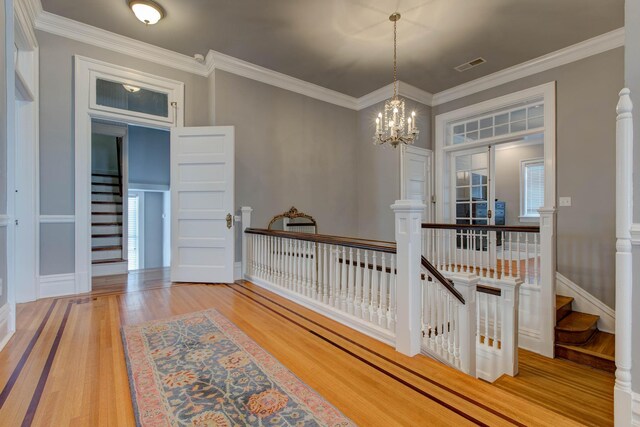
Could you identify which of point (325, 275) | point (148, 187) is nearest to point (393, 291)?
point (325, 275)

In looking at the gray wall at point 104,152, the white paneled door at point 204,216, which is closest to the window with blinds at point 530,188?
the white paneled door at point 204,216

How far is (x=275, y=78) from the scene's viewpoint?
4750 millimetres

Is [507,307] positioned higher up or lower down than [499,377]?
higher up

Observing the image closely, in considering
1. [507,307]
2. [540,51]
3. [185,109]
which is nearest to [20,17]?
[185,109]

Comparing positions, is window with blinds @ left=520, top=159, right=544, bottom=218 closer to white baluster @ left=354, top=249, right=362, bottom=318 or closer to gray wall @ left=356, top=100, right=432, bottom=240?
gray wall @ left=356, top=100, right=432, bottom=240

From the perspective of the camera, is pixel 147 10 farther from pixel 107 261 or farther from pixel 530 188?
pixel 530 188

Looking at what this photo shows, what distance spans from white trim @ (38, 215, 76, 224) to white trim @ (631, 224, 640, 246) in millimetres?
4895

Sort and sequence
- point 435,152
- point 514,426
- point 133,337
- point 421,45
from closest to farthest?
point 514,426, point 133,337, point 421,45, point 435,152

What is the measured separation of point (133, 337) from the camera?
7.52 ft

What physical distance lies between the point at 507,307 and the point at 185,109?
4693mm

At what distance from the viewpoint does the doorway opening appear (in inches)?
207

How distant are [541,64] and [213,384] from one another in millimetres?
5495

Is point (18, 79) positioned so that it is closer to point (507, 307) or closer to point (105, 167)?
point (105, 167)

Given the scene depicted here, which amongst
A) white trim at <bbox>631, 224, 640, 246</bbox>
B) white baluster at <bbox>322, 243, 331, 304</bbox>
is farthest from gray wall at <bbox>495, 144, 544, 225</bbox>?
white trim at <bbox>631, 224, 640, 246</bbox>
